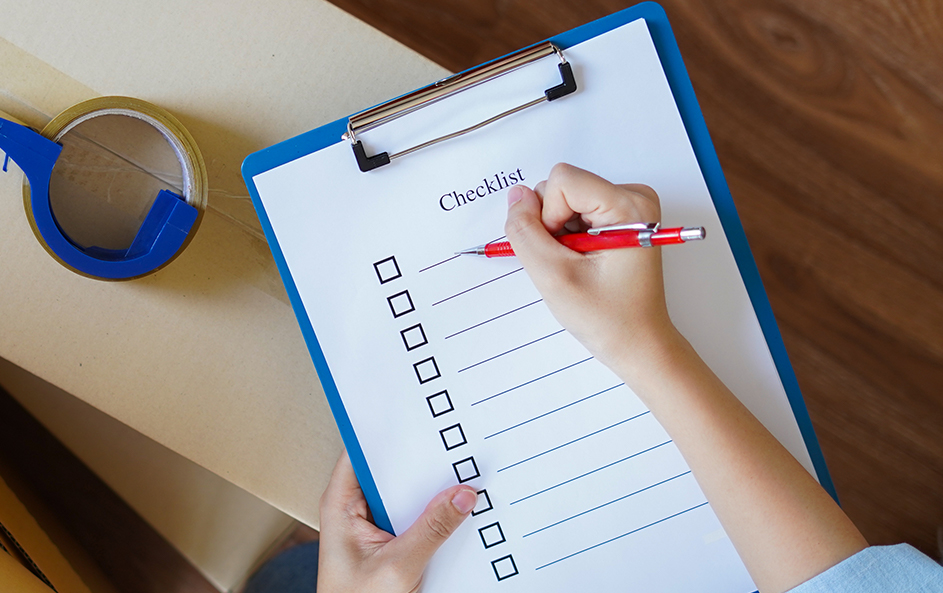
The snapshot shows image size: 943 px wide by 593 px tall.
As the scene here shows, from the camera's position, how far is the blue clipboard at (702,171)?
548 mm

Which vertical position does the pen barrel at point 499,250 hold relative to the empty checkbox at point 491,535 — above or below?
above

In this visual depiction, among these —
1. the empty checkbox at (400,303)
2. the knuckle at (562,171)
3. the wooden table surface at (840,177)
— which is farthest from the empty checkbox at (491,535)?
the wooden table surface at (840,177)

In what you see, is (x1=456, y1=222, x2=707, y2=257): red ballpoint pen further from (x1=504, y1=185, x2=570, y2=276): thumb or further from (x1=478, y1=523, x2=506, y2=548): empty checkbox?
(x1=478, y1=523, x2=506, y2=548): empty checkbox

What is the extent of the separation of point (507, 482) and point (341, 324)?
0.21m

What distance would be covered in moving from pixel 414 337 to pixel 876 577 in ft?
1.41

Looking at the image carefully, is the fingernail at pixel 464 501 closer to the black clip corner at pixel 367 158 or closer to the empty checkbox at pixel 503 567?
the empty checkbox at pixel 503 567

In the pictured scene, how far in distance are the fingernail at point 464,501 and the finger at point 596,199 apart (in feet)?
0.85

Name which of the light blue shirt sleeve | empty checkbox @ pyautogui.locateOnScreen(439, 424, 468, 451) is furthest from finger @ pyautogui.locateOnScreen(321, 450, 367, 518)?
the light blue shirt sleeve

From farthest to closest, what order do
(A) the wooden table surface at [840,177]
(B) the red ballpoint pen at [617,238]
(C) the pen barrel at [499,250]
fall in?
(A) the wooden table surface at [840,177] < (C) the pen barrel at [499,250] < (B) the red ballpoint pen at [617,238]

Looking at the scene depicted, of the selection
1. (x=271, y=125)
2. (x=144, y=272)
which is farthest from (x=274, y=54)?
(x=144, y=272)

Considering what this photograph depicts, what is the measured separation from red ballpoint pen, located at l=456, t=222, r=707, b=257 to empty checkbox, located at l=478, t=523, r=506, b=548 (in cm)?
25

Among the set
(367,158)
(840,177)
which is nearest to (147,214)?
(367,158)

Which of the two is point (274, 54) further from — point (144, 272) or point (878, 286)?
point (878, 286)

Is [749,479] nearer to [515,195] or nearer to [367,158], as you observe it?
[515,195]
